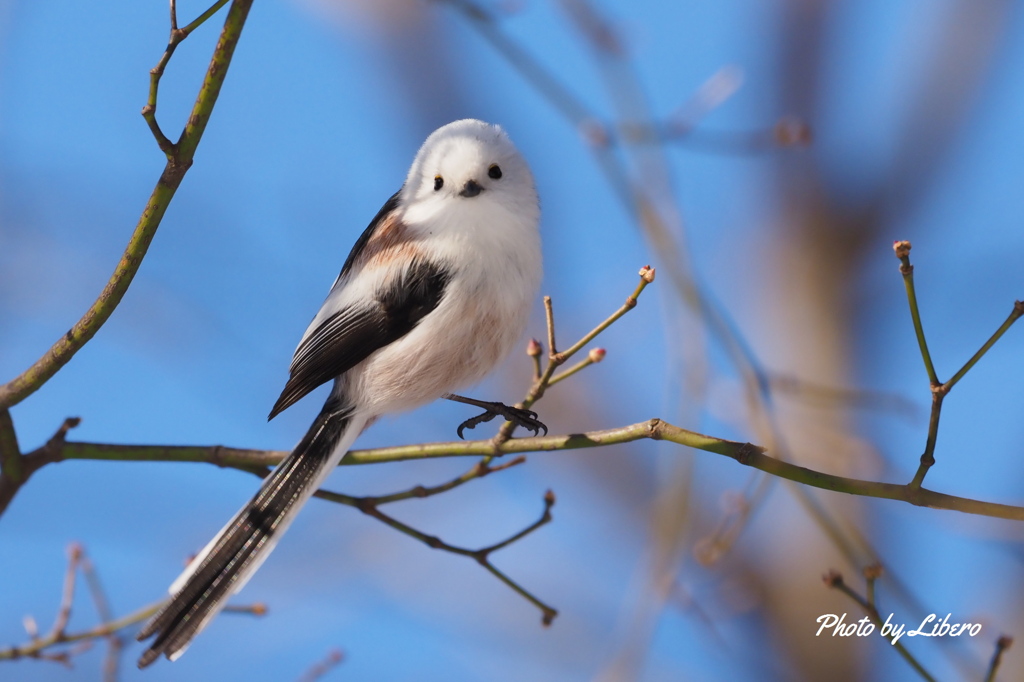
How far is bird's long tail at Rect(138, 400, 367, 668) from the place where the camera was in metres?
2.16

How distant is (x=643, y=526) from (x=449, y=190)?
3918 mm

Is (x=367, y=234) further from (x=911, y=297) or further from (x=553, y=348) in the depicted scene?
(x=911, y=297)

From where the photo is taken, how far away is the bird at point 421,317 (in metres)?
2.38

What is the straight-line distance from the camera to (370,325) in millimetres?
2480

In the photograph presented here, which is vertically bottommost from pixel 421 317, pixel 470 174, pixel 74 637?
pixel 74 637

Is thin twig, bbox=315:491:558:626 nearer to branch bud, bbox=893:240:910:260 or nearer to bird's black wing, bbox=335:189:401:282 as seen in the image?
bird's black wing, bbox=335:189:401:282

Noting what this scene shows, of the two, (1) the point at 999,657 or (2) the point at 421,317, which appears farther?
(2) the point at 421,317

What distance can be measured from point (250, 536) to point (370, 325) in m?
0.61

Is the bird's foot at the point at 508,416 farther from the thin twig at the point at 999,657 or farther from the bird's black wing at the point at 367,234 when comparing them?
the thin twig at the point at 999,657

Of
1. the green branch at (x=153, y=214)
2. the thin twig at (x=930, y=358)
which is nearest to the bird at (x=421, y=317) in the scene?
the green branch at (x=153, y=214)

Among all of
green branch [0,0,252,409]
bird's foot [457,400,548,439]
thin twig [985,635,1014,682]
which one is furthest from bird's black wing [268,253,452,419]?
thin twig [985,635,1014,682]

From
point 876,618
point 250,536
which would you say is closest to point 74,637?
point 250,536

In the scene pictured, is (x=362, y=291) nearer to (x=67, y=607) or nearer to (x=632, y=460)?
(x=67, y=607)

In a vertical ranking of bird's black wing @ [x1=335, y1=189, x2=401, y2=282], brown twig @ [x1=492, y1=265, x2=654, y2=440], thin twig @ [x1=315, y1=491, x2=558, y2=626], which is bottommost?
thin twig @ [x1=315, y1=491, x2=558, y2=626]
